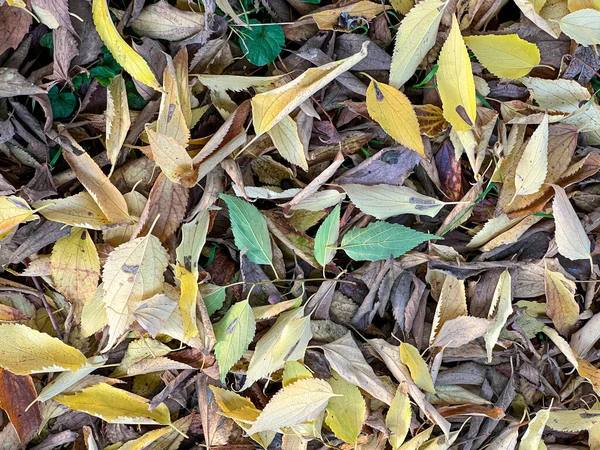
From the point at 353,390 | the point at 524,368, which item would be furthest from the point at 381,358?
the point at 524,368

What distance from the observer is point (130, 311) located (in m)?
0.59

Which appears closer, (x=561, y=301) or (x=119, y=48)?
(x=119, y=48)

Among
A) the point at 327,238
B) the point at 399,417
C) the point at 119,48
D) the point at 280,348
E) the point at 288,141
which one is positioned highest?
the point at 119,48

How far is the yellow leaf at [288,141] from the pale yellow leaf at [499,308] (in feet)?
0.93

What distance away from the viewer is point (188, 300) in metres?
0.59

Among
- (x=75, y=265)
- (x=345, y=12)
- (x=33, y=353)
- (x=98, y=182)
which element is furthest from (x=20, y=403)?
(x=345, y=12)

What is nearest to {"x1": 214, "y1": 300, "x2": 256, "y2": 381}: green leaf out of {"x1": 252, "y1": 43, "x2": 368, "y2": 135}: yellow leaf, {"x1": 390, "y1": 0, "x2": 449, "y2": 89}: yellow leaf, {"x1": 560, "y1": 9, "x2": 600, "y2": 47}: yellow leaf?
{"x1": 252, "y1": 43, "x2": 368, "y2": 135}: yellow leaf

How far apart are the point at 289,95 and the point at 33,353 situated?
0.43 metres

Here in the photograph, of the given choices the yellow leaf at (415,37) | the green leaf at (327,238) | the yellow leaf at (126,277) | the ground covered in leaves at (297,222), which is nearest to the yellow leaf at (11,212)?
the ground covered in leaves at (297,222)

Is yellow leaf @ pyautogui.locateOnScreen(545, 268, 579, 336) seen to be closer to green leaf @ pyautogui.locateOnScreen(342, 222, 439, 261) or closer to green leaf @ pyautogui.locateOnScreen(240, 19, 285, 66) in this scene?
green leaf @ pyautogui.locateOnScreen(342, 222, 439, 261)

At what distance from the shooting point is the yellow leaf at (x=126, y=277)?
58 centimetres

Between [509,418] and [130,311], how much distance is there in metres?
0.52

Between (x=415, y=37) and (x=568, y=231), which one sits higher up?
(x=415, y=37)

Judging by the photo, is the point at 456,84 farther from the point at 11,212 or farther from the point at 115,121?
the point at 11,212
